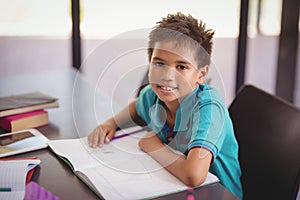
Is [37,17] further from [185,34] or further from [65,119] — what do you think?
[185,34]

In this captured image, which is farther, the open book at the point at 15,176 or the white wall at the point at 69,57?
the white wall at the point at 69,57

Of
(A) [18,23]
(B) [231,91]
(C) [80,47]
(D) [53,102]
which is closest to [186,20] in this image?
(D) [53,102]

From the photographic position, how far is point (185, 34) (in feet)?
3.42

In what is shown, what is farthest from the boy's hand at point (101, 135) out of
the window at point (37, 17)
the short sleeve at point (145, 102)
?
the window at point (37, 17)

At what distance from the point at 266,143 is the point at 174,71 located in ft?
1.54

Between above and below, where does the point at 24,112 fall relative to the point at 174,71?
below

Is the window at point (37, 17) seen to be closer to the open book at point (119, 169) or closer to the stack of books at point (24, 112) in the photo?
the stack of books at point (24, 112)

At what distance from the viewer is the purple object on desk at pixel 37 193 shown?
95 centimetres

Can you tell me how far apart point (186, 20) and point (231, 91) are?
2.21 meters

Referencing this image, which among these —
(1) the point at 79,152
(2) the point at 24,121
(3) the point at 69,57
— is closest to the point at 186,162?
(1) the point at 79,152

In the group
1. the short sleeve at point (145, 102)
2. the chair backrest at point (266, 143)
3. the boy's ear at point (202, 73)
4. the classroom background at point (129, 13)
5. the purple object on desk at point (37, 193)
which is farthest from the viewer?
the classroom background at point (129, 13)

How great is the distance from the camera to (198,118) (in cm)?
111

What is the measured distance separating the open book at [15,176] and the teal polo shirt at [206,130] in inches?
14.6

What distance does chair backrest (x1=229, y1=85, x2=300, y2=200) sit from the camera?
3.94ft
